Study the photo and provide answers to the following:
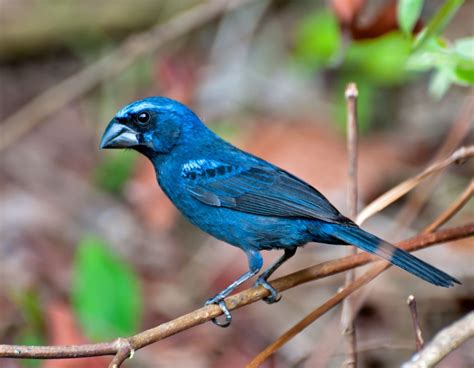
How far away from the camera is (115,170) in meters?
7.11

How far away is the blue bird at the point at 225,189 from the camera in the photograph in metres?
3.96

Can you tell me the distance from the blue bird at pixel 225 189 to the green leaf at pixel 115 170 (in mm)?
2606

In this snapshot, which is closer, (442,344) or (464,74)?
(442,344)

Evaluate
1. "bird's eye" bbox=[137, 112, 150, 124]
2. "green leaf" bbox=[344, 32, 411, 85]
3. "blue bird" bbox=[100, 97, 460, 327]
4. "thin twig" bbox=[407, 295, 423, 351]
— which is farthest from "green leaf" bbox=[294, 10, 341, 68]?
"thin twig" bbox=[407, 295, 423, 351]

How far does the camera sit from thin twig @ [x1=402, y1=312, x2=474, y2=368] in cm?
287

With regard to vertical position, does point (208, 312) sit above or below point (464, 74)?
below

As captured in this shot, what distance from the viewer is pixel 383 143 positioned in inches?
286

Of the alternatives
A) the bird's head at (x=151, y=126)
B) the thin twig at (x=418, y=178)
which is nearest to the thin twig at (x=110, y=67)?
the bird's head at (x=151, y=126)

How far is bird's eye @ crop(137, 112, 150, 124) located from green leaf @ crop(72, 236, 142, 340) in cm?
129

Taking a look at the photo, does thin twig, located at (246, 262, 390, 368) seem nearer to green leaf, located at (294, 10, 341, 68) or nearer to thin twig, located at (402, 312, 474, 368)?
thin twig, located at (402, 312, 474, 368)

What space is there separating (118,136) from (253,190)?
0.69 meters

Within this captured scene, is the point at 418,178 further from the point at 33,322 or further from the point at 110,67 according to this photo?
the point at 110,67

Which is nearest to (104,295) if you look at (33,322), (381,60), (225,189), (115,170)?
(33,322)

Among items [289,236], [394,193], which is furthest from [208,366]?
[394,193]
